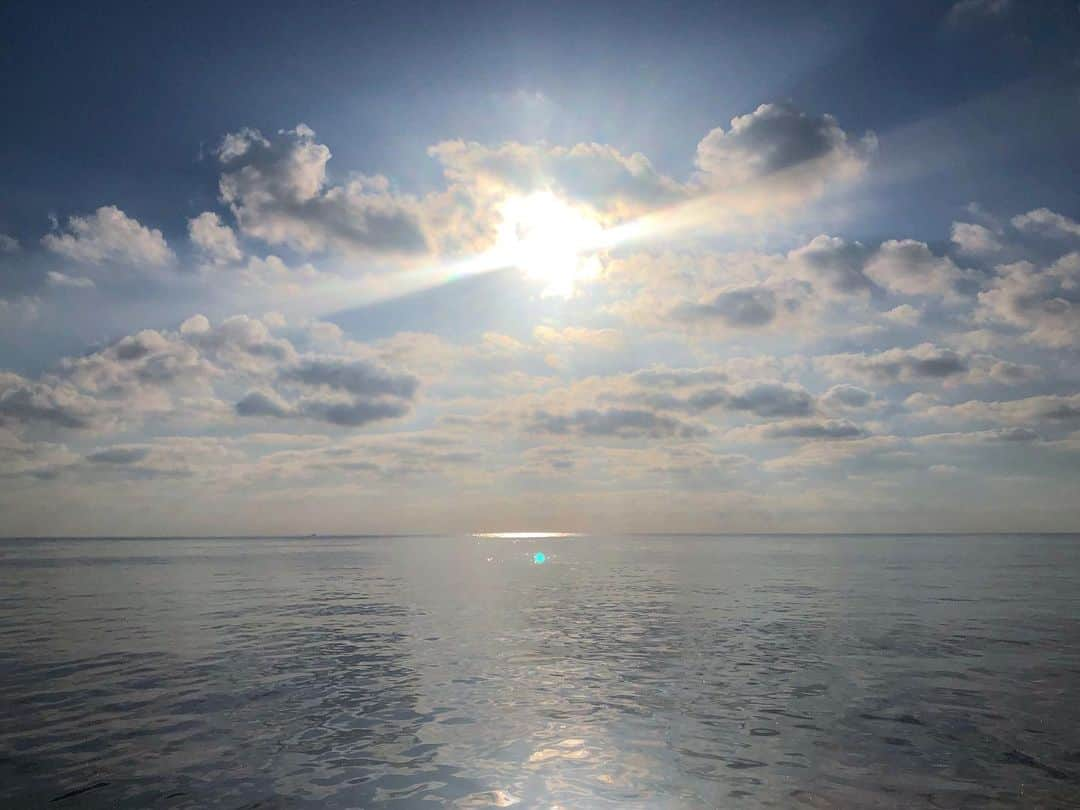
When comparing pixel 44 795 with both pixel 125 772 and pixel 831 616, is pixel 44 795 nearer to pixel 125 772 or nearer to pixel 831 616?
pixel 125 772

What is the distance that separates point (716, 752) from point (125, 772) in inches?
572

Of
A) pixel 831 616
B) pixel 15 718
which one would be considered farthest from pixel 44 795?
pixel 831 616

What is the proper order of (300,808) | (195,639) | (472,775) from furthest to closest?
(195,639) < (472,775) < (300,808)

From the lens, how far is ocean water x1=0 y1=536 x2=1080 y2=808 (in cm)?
1576

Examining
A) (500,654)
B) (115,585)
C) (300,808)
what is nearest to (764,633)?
(500,654)

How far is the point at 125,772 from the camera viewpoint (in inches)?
661

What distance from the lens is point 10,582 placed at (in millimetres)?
81938

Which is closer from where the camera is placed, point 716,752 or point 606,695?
point 716,752

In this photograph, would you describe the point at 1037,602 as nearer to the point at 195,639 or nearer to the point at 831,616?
the point at 831,616

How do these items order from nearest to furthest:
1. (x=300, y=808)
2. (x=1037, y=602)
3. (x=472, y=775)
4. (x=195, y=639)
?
(x=300, y=808)
(x=472, y=775)
(x=195, y=639)
(x=1037, y=602)

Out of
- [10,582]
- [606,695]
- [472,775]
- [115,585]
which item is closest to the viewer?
[472,775]

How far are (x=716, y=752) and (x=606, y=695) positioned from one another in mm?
6644

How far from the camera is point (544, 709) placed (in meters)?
22.4

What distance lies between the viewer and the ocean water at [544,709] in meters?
15.8
